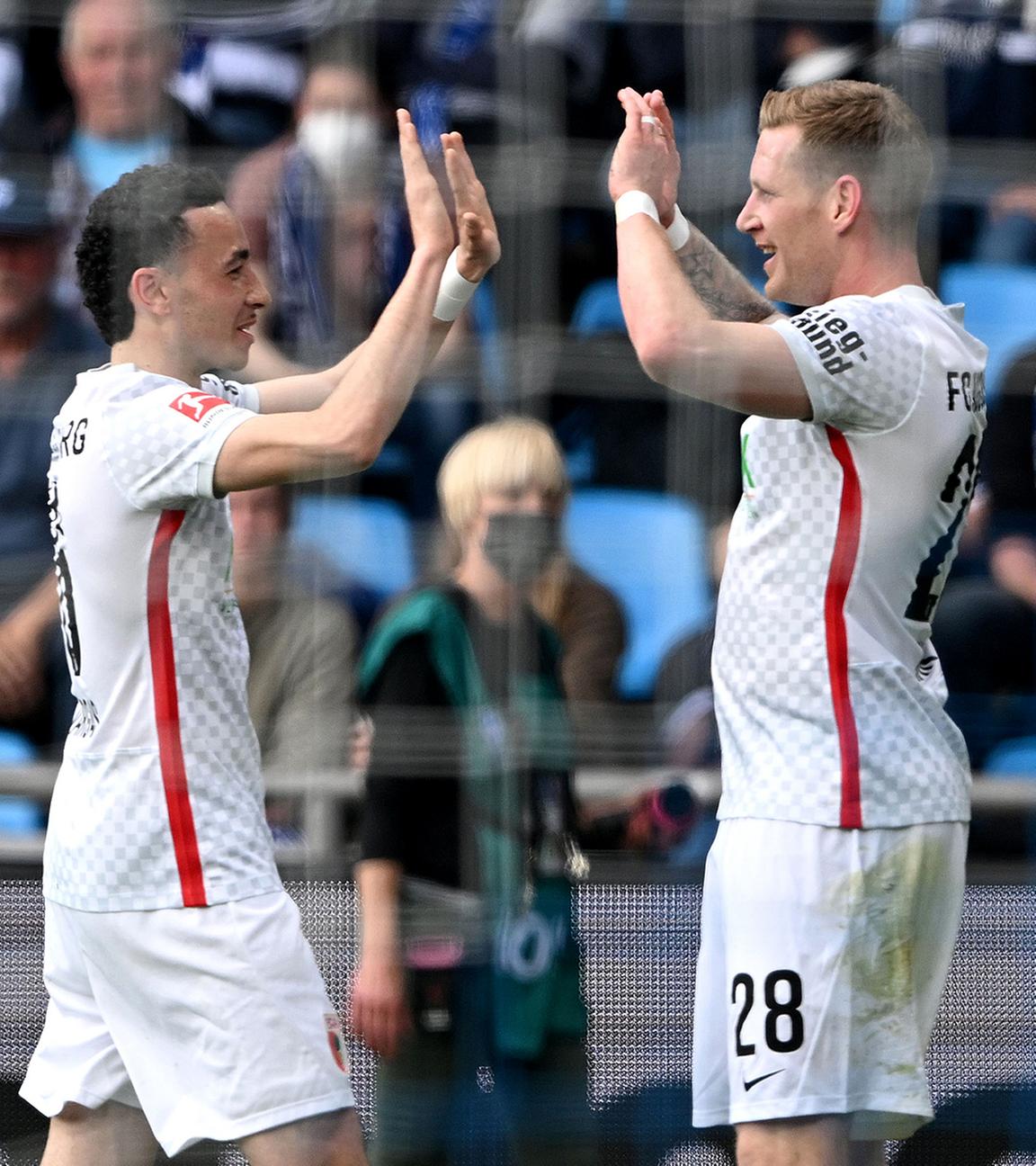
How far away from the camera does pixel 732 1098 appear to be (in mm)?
2062

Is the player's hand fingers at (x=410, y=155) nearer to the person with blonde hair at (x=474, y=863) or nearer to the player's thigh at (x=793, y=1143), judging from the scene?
the person with blonde hair at (x=474, y=863)

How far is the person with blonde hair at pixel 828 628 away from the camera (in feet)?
6.70

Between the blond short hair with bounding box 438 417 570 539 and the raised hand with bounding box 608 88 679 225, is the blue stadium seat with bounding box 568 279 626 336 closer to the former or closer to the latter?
the blond short hair with bounding box 438 417 570 539

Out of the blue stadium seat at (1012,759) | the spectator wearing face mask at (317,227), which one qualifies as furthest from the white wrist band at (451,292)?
the blue stadium seat at (1012,759)

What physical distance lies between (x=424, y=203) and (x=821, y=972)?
941mm

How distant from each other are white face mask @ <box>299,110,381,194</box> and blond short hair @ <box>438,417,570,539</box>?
0.90m

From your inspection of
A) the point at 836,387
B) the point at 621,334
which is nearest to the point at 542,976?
the point at 836,387

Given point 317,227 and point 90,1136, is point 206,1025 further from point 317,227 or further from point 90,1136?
point 317,227

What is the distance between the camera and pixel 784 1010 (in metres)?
2.05

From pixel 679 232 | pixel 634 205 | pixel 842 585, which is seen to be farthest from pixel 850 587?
pixel 679 232

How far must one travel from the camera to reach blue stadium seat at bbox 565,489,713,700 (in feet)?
10.6

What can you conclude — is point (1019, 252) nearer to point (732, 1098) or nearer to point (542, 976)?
point (542, 976)

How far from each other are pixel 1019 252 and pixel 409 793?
1.92 meters

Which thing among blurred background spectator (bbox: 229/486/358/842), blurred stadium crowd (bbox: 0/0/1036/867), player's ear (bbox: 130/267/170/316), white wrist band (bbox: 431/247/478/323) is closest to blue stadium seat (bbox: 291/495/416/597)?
blurred stadium crowd (bbox: 0/0/1036/867)
